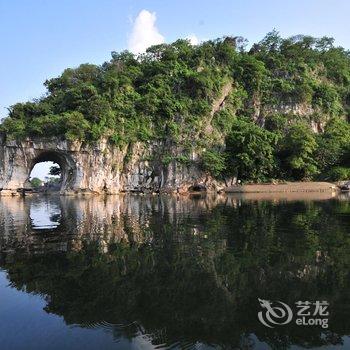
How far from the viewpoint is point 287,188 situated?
52.2m

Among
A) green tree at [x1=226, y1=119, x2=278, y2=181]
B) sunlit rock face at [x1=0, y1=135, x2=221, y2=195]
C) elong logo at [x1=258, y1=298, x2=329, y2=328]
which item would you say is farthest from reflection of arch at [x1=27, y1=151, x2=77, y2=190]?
elong logo at [x1=258, y1=298, x2=329, y2=328]

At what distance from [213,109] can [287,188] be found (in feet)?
57.5

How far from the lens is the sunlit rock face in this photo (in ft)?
A: 170

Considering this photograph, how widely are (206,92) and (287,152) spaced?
15121 millimetres

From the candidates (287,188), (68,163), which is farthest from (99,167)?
(287,188)

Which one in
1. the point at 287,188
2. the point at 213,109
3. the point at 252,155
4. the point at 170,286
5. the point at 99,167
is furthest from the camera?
the point at 213,109

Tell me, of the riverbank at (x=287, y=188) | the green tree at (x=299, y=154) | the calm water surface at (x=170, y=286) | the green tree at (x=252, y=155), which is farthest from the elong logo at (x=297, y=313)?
the green tree at (x=299, y=154)

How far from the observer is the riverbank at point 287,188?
170ft

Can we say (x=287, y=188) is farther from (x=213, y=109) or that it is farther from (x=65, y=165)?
(x=65, y=165)

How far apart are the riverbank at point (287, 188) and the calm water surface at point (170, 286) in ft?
116

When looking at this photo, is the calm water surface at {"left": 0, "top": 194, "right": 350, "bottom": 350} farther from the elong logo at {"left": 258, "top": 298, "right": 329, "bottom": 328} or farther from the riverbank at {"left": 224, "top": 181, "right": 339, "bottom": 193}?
the riverbank at {"left": 224, "top": 181, "right": 339, "bottom": 193}

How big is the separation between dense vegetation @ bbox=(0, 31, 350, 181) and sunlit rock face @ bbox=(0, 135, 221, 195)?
1442 millimetres

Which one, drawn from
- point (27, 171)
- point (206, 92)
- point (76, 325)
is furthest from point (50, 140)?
point (76, 325)

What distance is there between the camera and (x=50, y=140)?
5166 centimetres
